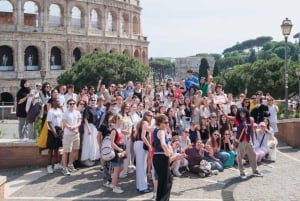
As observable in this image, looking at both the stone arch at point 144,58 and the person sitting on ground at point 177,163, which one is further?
the stone arch at point 144,58

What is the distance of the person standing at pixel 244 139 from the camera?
11.9 m

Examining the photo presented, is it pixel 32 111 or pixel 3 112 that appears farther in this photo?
pixel 3 112

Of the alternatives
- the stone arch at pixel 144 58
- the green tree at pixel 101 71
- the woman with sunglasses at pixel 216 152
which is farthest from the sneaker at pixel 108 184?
the stone arch at pixel 144 58

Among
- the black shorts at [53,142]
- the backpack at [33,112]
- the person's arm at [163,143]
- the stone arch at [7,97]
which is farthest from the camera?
the stone arch at [7,97]

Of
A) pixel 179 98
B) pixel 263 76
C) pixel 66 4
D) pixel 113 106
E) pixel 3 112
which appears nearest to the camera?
pixel 113 106

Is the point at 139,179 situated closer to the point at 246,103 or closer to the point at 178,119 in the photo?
the point at 178,119

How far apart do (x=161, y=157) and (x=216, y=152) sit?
4.20m

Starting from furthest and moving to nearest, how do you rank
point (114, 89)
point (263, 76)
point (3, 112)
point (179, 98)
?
1. point (263, 76)
2. point (3, 112)
3. point (114, 89)
4. point (179, 98)

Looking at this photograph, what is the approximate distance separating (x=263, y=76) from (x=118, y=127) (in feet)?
109

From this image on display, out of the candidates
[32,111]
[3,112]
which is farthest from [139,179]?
[3,112]

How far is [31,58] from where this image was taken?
48.4 m

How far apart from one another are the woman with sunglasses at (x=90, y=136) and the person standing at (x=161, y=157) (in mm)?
3818

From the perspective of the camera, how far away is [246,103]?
46.5 ft

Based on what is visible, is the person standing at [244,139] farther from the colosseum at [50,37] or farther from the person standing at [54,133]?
the colosseum at [50,37]
